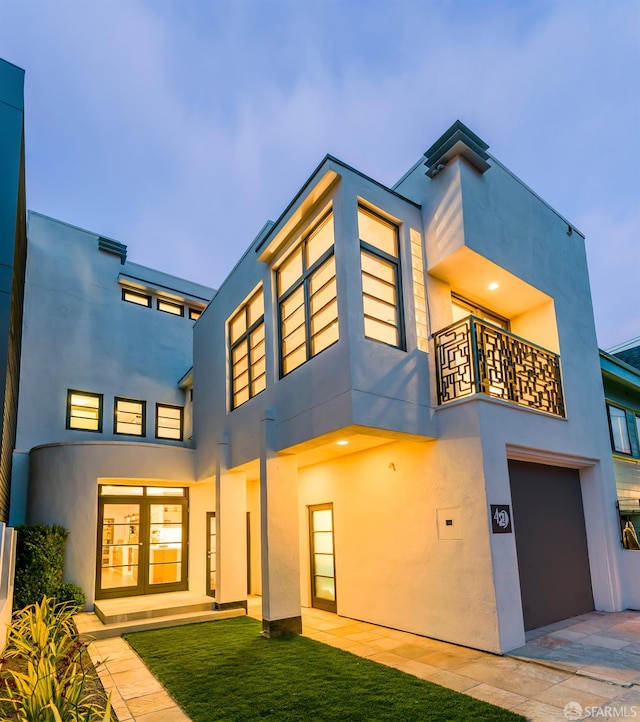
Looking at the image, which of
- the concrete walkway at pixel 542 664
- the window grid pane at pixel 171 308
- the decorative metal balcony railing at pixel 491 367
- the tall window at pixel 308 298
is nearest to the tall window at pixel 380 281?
the tall window at pixel 308 298

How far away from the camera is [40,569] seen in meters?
7.92

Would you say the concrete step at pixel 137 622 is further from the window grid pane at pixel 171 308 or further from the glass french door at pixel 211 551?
the window grid pane at pixel 171 308

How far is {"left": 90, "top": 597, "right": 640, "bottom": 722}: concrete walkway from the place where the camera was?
13.8 feet

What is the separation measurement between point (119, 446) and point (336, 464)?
14.2 feet

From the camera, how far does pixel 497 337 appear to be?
684 centimetres

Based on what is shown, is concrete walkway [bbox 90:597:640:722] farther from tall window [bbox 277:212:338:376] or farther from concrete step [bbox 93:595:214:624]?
tall window [bbox 277:212:338:376]

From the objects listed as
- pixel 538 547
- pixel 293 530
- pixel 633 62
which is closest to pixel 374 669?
pixel 293 530

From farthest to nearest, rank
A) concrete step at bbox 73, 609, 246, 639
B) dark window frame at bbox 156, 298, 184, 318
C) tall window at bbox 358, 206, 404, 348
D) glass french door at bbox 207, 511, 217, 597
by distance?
dark window frame at bbox 156, 298, 184, 318
glass french door at bbox 207, 511, 217, 597
concrete step at bbox 73, 609, 246, 639
tall window at bbox 358, 206, 404, 348

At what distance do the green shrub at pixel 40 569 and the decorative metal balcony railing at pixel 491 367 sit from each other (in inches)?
261

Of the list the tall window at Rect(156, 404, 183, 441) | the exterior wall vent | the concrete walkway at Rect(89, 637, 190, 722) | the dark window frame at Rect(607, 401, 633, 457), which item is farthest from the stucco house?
the exterior wall vent

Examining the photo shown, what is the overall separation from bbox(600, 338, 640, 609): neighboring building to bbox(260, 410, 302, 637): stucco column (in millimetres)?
5131

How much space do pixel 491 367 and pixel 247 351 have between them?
14.3 ft

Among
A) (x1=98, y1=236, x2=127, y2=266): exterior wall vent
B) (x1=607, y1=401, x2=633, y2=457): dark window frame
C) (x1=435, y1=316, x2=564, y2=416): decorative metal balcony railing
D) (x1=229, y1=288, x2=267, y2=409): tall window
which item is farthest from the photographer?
(x1=98, y1=236, x2=127, y2=266): exterior wall vent

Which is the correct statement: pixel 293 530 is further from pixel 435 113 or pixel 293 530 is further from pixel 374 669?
pixel 435 113
